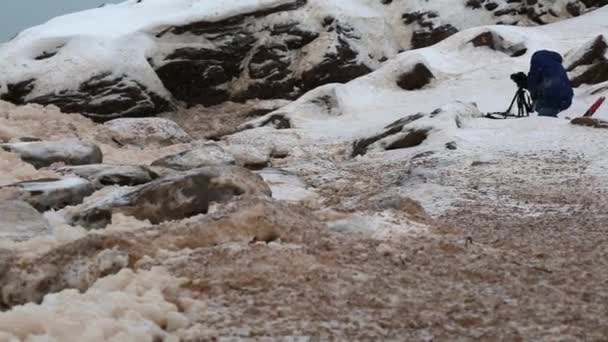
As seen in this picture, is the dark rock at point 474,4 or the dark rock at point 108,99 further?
the dark rock at point 474,4

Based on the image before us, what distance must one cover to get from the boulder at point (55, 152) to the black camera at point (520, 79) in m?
10.8

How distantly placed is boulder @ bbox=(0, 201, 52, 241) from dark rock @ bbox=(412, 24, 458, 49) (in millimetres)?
24554

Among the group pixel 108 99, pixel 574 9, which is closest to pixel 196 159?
pixel 108 99

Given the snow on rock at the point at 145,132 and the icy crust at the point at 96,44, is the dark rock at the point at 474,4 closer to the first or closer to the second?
the icy crust at the point at 96,44

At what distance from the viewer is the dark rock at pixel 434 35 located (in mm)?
31969

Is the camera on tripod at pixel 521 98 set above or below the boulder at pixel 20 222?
below

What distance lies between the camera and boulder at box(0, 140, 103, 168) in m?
14.6

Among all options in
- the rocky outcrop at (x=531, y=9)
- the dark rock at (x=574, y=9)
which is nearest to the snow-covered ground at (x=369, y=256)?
the rocky outcrop at (x=531, y=9)

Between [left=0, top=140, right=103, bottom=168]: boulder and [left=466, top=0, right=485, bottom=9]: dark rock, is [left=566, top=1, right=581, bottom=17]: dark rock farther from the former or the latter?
[left=0, top=140, right=103, bottom=168]: boulder

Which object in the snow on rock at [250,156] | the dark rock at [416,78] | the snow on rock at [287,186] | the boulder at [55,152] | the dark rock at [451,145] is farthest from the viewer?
the dark rock at [416,78]

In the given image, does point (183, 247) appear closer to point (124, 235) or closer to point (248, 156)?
point (124, 235)

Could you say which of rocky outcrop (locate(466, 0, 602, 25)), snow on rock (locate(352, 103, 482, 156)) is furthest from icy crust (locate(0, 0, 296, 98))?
snow on rock (locate(352, 103, 482, 156))

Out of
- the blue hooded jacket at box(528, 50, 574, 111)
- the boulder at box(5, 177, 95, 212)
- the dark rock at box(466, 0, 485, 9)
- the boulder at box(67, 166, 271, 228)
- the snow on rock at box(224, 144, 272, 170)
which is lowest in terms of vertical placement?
the dark rock at box(466, 0, 485, 9)

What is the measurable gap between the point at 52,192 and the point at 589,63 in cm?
1891
